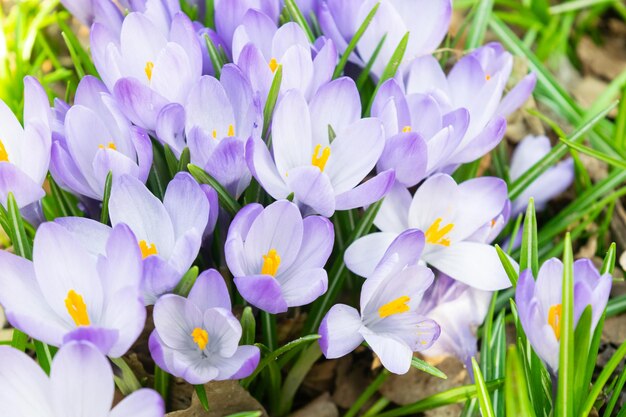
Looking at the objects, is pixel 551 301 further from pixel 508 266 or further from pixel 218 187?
pixel 218 187

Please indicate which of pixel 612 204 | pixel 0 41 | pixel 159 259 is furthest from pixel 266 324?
pixel 0 41

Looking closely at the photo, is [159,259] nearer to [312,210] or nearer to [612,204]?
[312,210]

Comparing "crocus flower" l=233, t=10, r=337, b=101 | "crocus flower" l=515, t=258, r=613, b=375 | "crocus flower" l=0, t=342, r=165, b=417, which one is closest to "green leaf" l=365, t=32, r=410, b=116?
"crocus flower" l=233, t=10, r=337, b=101

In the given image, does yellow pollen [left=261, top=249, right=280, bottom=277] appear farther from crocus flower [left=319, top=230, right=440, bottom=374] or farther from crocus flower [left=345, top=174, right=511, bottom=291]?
crocus flower [left=345, top=174, right=511, bottom=291]

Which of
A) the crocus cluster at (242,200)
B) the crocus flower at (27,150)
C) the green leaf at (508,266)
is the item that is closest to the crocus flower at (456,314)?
the crocus cluster at (242,200)

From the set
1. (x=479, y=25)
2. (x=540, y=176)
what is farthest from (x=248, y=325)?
(x=479, y=25)
